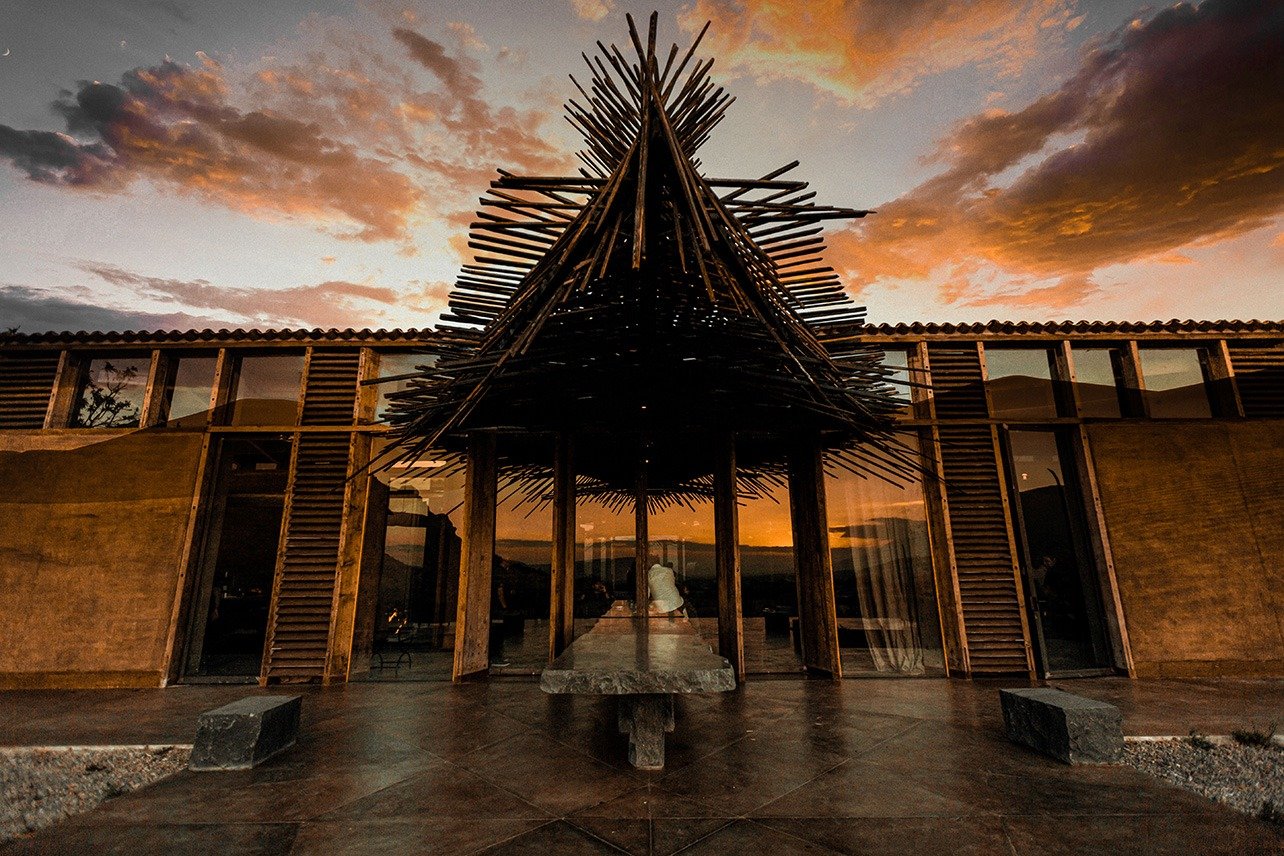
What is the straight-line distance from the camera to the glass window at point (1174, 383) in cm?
641

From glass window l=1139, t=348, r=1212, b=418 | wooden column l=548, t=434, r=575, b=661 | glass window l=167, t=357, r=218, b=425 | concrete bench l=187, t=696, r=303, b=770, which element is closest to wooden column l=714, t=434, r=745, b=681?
wooden column l=548, t=434, r=575, b=661

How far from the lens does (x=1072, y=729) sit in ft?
9.87

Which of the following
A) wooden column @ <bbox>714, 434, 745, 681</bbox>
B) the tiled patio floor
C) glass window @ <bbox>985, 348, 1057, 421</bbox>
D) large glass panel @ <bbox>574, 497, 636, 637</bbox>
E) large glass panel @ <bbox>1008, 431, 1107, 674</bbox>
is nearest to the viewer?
the tiled patio floor

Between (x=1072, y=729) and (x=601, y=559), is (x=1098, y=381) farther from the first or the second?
(x=601, y=559)

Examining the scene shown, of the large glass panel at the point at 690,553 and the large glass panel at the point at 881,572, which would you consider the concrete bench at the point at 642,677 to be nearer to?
the large glass panel at the point at 690,553

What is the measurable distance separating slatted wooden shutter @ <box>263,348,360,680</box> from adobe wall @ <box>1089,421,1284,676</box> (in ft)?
30.8

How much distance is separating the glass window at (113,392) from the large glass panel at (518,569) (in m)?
4.82

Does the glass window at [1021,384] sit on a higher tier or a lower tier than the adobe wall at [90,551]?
higher

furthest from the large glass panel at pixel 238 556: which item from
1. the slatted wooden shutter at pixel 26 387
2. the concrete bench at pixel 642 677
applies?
the concrete bench at pixel 642 677

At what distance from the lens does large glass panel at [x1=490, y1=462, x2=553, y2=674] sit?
21.3 ft

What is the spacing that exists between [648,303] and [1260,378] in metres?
8.61

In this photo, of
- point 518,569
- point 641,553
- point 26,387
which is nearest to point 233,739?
point 641,553

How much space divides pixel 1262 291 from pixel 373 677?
13844 millimetres

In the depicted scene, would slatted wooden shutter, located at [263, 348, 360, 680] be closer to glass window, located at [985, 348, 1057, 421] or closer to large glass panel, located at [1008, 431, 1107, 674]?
glass window, located at [985, 348, 1057, 421]
